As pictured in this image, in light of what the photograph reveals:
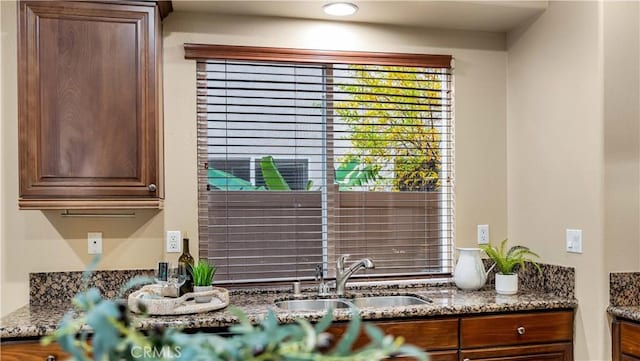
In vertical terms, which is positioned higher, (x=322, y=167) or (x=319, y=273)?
(x=322, y=167)

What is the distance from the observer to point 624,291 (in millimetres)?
2641

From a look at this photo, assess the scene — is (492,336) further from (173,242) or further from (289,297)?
(173,242)

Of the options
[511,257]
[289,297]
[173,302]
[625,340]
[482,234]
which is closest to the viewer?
[173,302]

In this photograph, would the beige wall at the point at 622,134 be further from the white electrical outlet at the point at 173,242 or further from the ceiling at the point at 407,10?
the white electrical outlet at the point at 173,242

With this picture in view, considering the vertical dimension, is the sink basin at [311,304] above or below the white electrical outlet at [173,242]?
below

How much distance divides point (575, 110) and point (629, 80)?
26 centimetres

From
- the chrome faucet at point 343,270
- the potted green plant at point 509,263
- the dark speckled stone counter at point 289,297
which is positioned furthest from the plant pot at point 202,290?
the potted green plant at point 509,263

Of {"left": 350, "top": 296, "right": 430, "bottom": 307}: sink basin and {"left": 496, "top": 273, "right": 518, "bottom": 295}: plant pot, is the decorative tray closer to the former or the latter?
{"left": 350, "top": 296, "right": 430, "bottom": 307}: sink basin

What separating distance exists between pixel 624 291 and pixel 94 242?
2543 mm

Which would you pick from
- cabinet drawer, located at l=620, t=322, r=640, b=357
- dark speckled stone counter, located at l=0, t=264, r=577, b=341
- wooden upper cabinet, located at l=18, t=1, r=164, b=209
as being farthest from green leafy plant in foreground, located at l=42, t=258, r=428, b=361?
cabinet drawer, located at l=620, t=322, r=640, b=357

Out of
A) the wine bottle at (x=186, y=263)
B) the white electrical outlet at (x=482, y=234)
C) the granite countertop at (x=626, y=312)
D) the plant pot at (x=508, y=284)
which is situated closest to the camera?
the granite countertop at (x=626, y=312)

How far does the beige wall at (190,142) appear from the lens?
2.77m

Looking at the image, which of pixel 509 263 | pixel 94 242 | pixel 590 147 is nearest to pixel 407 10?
pixel 590 147

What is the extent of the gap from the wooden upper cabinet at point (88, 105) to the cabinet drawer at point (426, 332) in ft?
4.00
